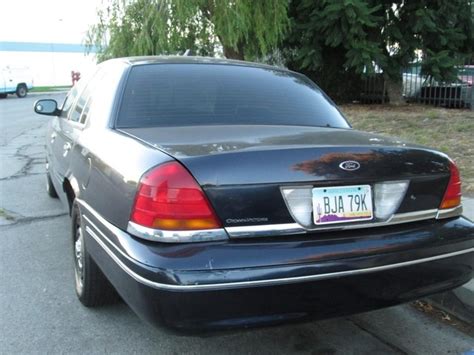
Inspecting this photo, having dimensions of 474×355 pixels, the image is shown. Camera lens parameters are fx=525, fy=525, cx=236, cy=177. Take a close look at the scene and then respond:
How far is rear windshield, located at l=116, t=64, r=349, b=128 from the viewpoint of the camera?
132 inches

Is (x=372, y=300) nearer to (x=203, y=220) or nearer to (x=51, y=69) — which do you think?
(x=203, y=220)

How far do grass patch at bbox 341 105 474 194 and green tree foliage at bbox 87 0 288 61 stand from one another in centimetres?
305

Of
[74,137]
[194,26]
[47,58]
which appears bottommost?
[74,137]

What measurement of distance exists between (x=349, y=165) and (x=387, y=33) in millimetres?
11942

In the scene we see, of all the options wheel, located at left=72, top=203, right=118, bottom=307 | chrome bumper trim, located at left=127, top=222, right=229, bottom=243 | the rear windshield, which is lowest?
wheel, located at left=72, top=203, right=118, bottom=307

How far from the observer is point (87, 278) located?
3352 millimetres

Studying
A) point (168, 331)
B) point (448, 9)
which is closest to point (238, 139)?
point (168, 331)

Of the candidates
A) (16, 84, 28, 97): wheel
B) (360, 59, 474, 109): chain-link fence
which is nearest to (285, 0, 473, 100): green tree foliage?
(360, 59, 474, 109): chain-link fence

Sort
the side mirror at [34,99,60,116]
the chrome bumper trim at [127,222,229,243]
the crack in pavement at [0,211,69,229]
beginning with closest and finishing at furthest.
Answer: the chrome bumper trim at [127,222,229,243], the side mirror at [34,99,60,116], the crack in pavement at [0,211,69,229]

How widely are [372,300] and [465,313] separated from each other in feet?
4.36

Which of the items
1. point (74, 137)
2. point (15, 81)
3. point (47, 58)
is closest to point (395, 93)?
point (74, 137)

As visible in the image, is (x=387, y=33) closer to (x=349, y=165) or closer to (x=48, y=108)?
(x=48, y=108)

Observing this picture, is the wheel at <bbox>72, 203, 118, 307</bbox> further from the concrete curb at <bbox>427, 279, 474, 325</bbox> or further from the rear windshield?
the concrete curb at <bbox>427, 279, 474, 325</bbox>

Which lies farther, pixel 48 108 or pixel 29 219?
pixel 29 219
